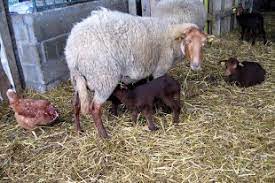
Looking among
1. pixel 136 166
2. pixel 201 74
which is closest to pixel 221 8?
pixel 201 74

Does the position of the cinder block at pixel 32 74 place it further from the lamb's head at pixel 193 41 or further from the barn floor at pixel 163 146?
the lamb's head at pixel 193 41

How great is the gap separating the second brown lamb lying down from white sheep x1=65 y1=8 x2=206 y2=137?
0.20m

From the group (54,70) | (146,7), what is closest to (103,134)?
(54,70)

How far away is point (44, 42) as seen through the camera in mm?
4379

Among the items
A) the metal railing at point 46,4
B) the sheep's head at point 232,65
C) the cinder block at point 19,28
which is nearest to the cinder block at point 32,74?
the cinder block at point 19,28

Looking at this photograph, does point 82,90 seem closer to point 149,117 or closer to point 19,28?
point 149,117

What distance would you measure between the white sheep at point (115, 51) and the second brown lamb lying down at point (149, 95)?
198 millimetres

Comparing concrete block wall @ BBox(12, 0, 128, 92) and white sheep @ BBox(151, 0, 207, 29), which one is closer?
concrete block wall @ BBox(12, 0, 128, 92)

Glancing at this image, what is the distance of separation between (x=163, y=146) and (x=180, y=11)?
2205mm

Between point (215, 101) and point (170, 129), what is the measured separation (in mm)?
965

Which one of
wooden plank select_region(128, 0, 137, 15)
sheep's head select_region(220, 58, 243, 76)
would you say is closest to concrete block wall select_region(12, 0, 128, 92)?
wooden plank select_region(128, 0, 137, 15)

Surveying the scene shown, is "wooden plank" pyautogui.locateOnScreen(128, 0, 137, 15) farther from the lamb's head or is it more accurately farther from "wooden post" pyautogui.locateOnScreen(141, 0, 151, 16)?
the lamb's head

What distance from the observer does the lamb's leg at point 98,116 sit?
328 centimetres

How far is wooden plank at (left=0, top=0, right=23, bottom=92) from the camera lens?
13.7ft
